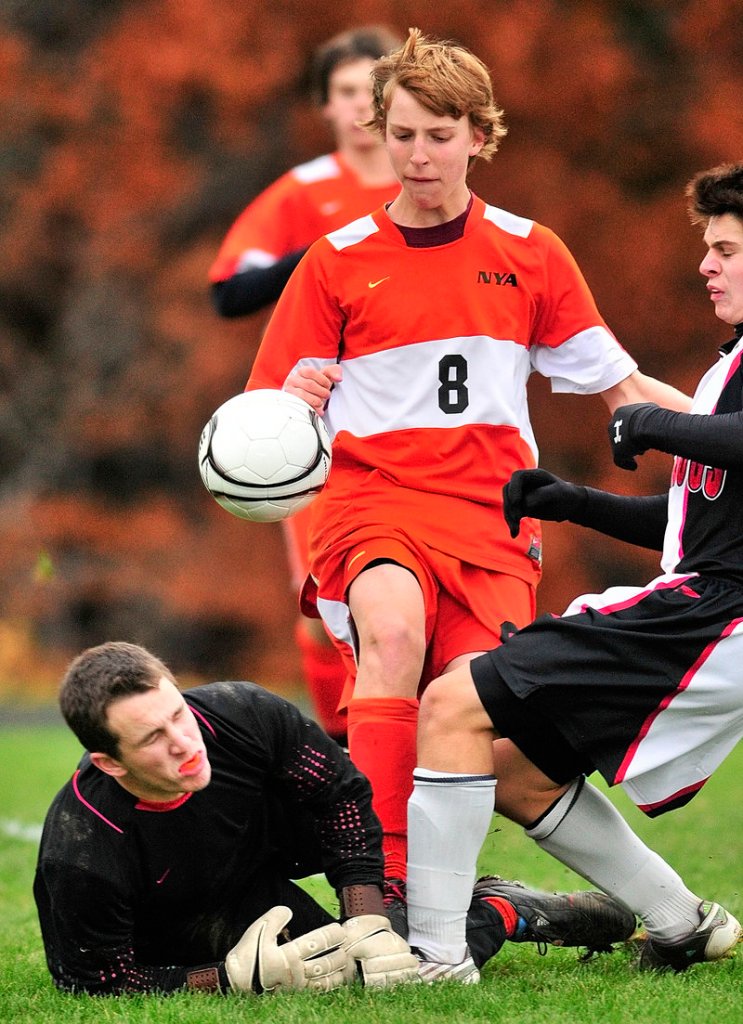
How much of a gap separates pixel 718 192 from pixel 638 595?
38.9 inches

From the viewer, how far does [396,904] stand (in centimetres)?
417

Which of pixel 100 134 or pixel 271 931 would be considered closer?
pixel 271 931

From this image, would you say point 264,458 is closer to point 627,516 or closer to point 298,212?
point 627,516

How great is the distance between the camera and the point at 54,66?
14.8 m

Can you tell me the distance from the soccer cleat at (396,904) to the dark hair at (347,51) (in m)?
3.74

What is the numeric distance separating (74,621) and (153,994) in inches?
471

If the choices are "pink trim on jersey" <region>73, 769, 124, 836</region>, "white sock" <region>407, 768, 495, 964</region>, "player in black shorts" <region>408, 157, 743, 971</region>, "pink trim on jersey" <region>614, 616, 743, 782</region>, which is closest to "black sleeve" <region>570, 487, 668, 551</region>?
"player in black shorts" <region>408, 157, 743, 971</region>

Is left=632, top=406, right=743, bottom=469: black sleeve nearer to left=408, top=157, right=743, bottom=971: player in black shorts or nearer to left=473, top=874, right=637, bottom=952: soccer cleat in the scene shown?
left=408, top=157, right=743, bottom=971: player in black shorts

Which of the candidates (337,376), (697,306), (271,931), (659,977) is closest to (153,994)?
(271,931)

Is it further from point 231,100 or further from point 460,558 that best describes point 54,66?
point 460,558

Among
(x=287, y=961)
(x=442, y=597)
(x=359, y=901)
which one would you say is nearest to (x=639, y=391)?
(x=442, y=597)

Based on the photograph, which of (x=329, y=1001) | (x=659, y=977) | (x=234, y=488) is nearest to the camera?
(x=329, y=1001)

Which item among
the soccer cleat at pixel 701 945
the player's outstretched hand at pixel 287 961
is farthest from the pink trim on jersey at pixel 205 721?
the soccer cleat at pixel 701 945

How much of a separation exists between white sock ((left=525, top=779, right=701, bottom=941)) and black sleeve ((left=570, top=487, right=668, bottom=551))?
2.27ft
